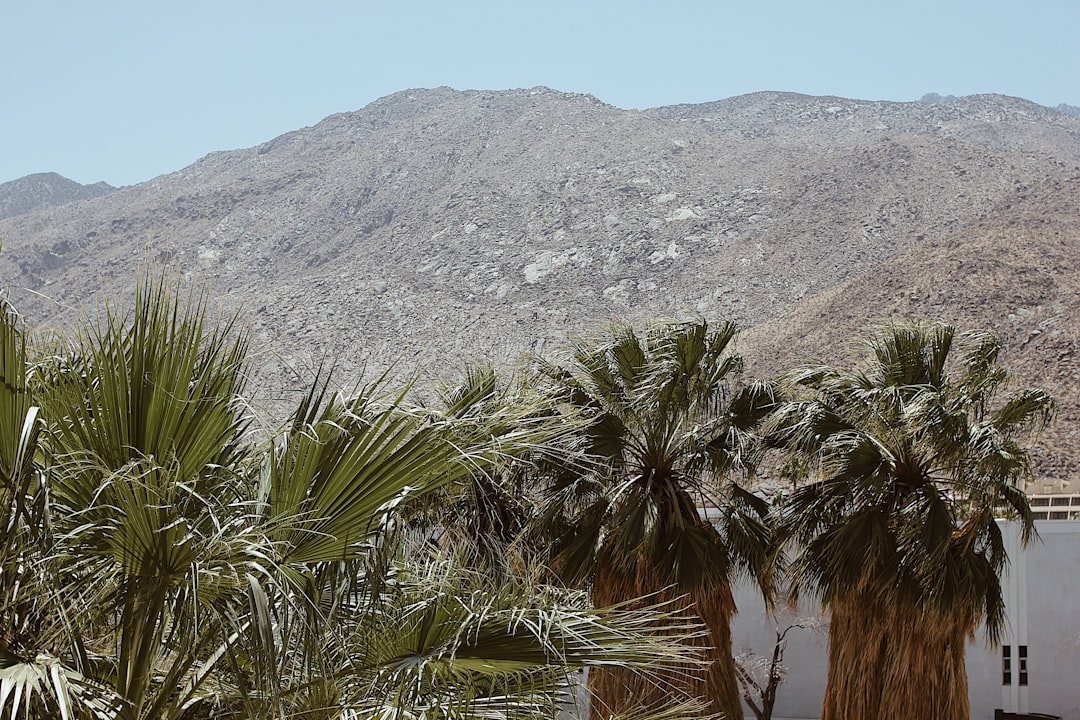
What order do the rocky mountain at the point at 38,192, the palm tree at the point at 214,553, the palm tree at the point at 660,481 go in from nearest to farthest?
the palm tree at the point at 214,553, the palm tree at the point at 660,481, the rocky mountain at the point at 38,192

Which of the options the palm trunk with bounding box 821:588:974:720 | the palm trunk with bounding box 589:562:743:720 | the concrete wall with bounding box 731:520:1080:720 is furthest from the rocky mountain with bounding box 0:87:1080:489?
the palm trunk with bounding box 589:562:743:720

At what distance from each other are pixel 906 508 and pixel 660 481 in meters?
2.17

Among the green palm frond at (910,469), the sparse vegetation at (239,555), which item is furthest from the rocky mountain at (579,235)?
the sparse vegetation at (239,555)

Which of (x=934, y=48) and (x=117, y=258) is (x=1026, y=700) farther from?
(x=117, y=258)

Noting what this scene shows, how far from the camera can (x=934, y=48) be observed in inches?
2466

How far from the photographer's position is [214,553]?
9.82 feet

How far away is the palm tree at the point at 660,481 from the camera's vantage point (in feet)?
33.6

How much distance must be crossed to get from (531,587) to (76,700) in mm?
1421

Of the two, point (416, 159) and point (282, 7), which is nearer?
point (282, 7)

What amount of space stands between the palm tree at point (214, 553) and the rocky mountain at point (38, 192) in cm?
11120

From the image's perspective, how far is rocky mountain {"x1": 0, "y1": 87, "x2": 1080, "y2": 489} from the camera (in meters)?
43.7

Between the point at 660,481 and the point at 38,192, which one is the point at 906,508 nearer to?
the point at 660,481

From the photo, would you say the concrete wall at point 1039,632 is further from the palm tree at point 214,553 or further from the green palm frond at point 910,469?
the palm tree at point 214,553

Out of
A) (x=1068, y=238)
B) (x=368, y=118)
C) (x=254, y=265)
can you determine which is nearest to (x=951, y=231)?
(x=1068, y=238)
